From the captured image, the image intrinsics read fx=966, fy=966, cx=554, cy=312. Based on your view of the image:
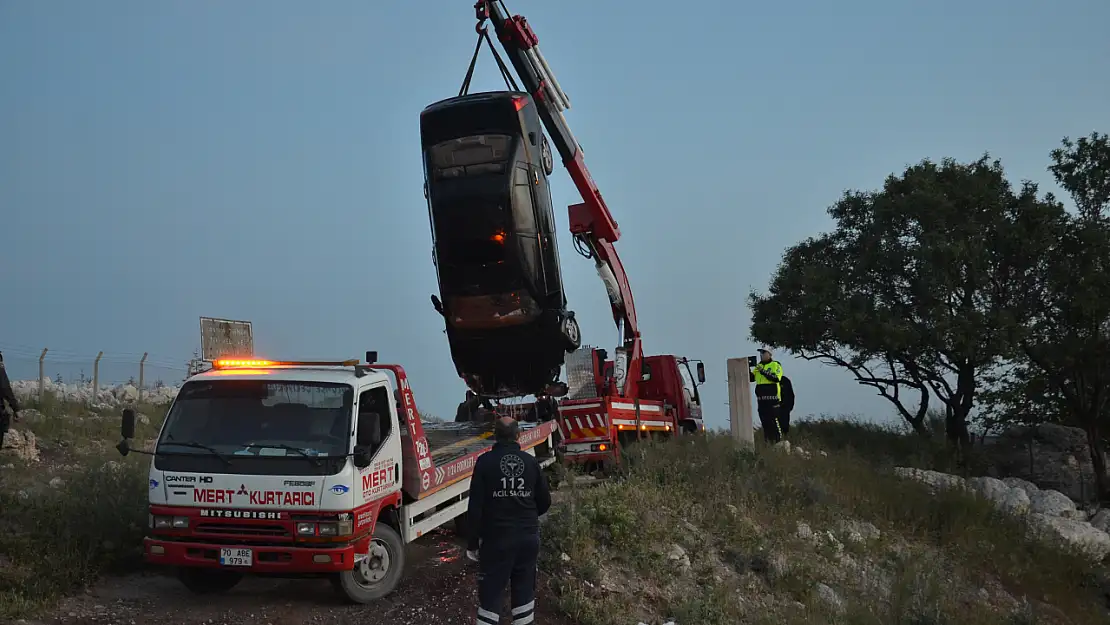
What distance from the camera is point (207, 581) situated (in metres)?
8.84

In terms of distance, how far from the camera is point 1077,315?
2089 centimetres

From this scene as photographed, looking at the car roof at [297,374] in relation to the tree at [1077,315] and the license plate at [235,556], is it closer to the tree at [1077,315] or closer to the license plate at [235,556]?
the license plate at [235,556]

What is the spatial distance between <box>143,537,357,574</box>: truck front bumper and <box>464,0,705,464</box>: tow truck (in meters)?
7.14

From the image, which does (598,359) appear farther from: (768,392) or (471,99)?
(471,99)

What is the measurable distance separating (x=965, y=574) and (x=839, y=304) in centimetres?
1034

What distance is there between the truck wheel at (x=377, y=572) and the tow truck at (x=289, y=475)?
0.01 m

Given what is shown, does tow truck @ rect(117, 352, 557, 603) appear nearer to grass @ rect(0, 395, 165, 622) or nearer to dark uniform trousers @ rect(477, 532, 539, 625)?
grass @ rect(0, 395, 165, 622)

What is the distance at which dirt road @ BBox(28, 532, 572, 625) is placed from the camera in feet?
26.5

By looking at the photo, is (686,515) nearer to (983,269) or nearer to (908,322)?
(908,322)

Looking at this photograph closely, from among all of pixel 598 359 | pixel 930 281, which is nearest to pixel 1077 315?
pixel 930 281

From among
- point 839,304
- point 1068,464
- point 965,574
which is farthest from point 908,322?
point 965,574

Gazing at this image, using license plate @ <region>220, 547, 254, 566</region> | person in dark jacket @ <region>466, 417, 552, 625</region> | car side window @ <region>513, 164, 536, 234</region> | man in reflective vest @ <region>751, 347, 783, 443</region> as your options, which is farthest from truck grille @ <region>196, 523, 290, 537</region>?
man in reflective vest @ <region>751, 347, 783, 443</region>

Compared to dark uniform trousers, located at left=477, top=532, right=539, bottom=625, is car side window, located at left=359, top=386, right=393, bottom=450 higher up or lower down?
higher up

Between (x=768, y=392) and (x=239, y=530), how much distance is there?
10441 mm
